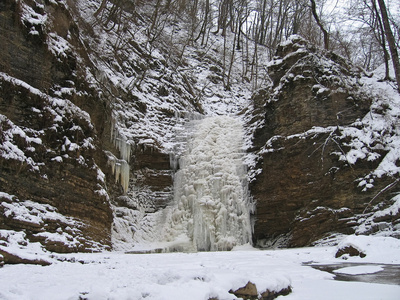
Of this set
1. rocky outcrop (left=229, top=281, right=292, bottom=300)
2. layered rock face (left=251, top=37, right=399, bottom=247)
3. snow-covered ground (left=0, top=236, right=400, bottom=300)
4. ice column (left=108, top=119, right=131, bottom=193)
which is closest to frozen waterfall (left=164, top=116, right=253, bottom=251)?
layered rock face (left=251, top=37, right=399, bottom=247)

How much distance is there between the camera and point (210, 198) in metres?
12.3

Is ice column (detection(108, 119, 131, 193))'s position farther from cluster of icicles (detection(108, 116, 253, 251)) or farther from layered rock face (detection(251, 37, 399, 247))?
layered rock face (detection(251, 37, 399, 247))

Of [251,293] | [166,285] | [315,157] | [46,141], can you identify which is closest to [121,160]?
[46,141]

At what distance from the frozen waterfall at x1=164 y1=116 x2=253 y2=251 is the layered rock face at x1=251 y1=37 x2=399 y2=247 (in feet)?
2.37

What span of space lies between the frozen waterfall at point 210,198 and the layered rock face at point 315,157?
2.37ft

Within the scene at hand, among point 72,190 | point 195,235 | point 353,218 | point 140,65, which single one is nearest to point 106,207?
point 72,190

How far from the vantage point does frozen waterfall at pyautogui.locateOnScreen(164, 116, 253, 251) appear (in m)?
11.5

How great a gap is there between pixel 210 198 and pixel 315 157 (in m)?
3.95

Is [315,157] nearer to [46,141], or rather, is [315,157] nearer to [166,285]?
[46,141]

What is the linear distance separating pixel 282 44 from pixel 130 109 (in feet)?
23.7

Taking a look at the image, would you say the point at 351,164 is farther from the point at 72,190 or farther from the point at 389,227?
the point at 72,190

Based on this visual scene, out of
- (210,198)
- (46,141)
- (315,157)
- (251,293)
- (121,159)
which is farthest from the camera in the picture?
(121,159)

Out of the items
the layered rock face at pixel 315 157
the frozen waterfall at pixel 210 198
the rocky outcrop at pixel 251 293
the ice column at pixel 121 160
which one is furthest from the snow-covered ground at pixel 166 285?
the ice column at pixel 121 160

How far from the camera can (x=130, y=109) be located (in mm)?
14625
